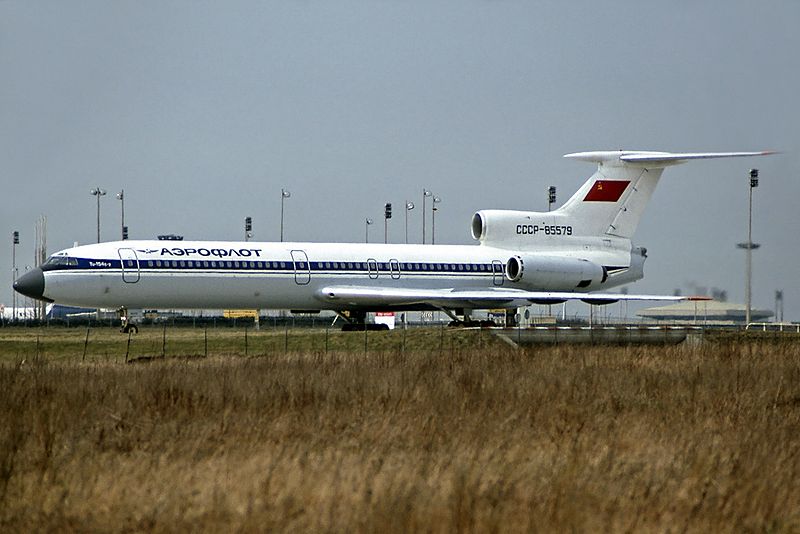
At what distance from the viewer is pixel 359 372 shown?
2261 centimetres

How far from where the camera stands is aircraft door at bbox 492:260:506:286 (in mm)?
44219

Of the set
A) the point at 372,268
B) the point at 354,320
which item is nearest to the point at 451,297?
the point at 372,268

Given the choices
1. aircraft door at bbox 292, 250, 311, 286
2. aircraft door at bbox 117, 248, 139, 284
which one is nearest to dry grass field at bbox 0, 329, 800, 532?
aircraft door at bbox 117, 248, 139, 284

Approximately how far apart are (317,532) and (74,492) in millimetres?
2698

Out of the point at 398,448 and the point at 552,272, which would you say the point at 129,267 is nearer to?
the point at 552,272

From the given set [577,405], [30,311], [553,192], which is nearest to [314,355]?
[577,405]

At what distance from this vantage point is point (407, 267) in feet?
141

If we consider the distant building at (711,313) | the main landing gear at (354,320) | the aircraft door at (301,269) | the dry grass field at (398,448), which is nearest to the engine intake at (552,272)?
the main landing gear at (354,320)

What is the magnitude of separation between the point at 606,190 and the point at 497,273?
5.65 m

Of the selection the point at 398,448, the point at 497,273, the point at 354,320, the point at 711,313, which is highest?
the point at 497,273

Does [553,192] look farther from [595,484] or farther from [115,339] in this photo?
[595,484]

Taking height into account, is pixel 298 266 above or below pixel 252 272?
above

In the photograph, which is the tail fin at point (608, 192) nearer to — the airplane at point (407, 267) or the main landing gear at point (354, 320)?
the airplane at point (407, 267)

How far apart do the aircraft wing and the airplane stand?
0.05 meters
